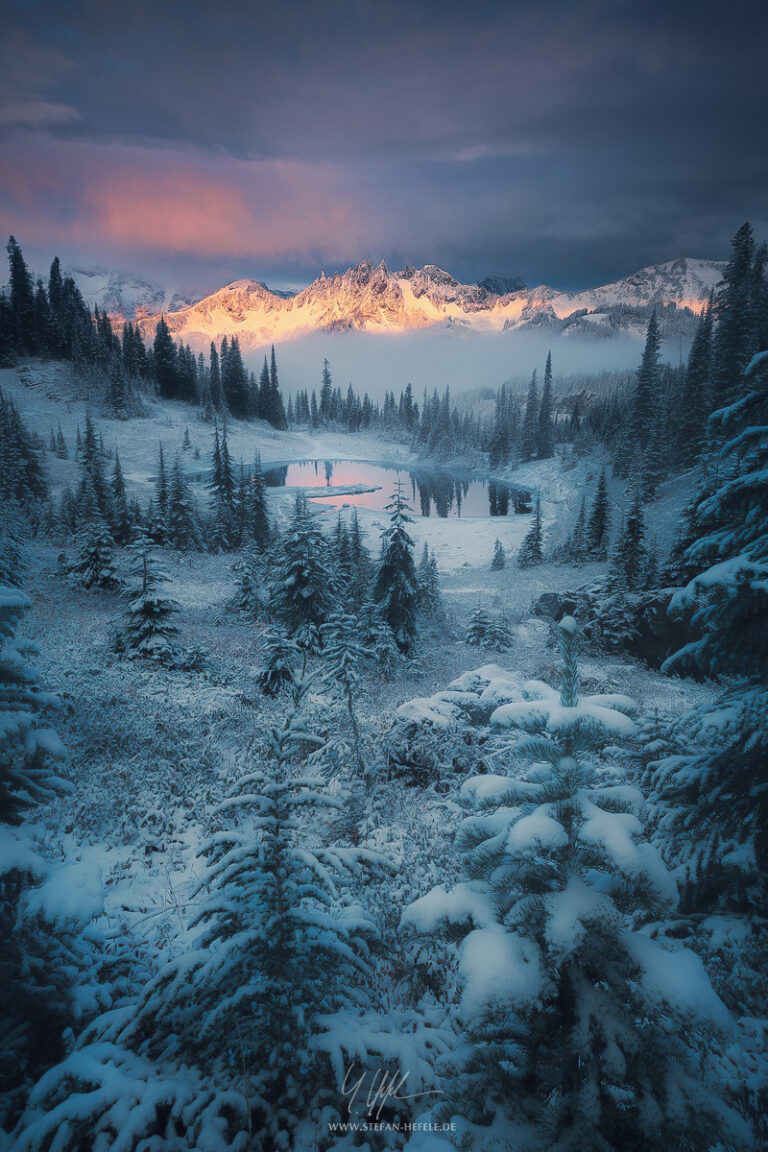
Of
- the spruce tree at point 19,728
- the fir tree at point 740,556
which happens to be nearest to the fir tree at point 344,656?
the spruce tree at point 19,728

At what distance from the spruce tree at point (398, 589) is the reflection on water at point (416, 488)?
41.8 meters

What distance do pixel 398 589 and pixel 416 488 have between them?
7948cm

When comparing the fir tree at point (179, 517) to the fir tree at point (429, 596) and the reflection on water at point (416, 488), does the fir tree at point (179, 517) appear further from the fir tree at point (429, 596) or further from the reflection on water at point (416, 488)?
the reflection on water at point (416, 488)

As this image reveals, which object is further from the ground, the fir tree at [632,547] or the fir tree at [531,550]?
the fir tree at [632,547]

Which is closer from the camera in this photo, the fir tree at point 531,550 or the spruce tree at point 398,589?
the spruce tree at point 398,589

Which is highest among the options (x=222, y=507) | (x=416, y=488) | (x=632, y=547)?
(x=416, y=488)

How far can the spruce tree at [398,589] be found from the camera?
21297 mm

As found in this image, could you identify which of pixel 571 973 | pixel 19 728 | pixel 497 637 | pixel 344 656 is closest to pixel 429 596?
pixel 497 637

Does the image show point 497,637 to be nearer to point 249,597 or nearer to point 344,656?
point 344,656

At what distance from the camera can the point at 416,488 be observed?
98.6m

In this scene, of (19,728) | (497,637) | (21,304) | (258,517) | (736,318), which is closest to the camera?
(19,728)

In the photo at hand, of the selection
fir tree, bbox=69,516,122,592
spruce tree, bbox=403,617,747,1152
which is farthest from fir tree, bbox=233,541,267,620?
spruce tree, bbox=403,617,747,1152

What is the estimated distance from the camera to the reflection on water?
74.8 m

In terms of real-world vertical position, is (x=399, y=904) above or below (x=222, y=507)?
below
